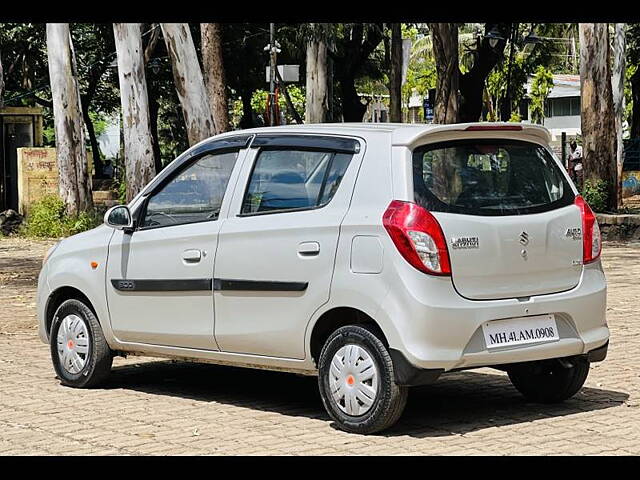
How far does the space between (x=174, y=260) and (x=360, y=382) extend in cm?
177

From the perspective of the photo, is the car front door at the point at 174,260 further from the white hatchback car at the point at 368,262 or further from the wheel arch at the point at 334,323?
the wheel arch at the point at 334,323

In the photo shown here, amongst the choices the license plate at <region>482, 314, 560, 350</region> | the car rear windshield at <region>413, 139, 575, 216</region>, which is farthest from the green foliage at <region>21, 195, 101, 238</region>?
the license plate at <region>482, 314, 560, 350</region>

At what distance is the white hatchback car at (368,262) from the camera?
734cm

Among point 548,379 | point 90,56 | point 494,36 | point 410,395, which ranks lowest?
point 410,395

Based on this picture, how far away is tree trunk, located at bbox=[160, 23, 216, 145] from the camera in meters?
19.8

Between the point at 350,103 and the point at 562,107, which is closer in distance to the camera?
the point at 350,103

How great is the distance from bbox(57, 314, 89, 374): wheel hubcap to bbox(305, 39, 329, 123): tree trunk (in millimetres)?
24318

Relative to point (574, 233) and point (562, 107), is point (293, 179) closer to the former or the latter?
point (574, 233)

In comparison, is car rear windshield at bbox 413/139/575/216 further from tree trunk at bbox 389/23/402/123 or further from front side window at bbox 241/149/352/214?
tree trunk at bbox 389/23/402/123

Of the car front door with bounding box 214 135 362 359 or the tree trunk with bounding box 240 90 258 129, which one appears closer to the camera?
the car front door with bounding box 214 135 362 359

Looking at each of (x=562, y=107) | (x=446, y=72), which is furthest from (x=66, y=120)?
(x=562, y=107)

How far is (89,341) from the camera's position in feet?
30.5

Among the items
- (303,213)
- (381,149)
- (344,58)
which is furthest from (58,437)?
(344,58)
